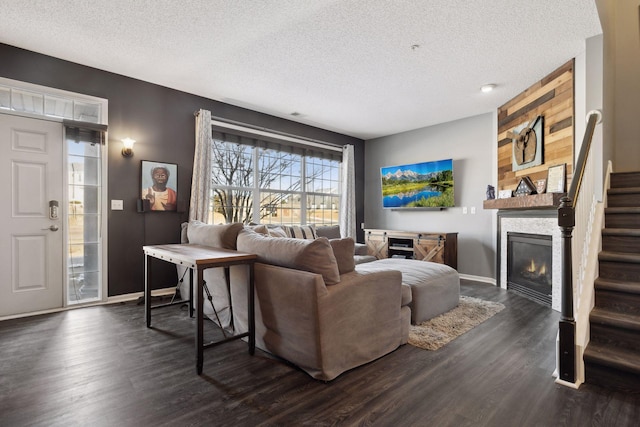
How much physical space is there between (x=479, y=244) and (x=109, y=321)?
5080mm

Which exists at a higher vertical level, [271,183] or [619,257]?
[271,183]

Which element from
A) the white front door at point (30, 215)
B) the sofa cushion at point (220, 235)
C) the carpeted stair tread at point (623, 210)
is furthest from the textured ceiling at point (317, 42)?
the sofa cushion at point (220, 235)

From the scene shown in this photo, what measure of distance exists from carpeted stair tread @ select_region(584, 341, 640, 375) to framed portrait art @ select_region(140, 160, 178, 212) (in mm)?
4344

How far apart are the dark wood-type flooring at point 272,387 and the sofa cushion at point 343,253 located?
0.68m

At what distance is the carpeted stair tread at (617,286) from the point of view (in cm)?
216

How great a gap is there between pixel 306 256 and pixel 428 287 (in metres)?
1.54

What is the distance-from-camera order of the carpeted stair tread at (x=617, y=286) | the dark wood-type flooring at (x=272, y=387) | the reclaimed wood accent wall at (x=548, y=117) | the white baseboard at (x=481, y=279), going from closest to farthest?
the dark wood-type flooring at (x=272, y=387), the carpeted stair tread at (x=617, y=286), the reclaimed wood accent wall at (x=548, y=117), the white baseboard at (x=481, y=279)

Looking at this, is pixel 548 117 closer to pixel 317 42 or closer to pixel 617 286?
pixel 617 286

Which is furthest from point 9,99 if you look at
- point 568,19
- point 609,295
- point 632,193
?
point 632,193

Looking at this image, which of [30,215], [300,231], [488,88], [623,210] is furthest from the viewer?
[300,231]

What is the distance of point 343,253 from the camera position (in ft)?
7.52

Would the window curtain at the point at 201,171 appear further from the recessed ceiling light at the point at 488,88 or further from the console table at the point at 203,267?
the recessed ceiling light at the point at 488,88

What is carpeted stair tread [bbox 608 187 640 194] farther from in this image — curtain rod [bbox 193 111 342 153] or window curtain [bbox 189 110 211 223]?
window curtain [bbox 189 110 211 223]

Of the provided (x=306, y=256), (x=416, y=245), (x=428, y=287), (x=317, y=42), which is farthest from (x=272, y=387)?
(x=416, y=245)
